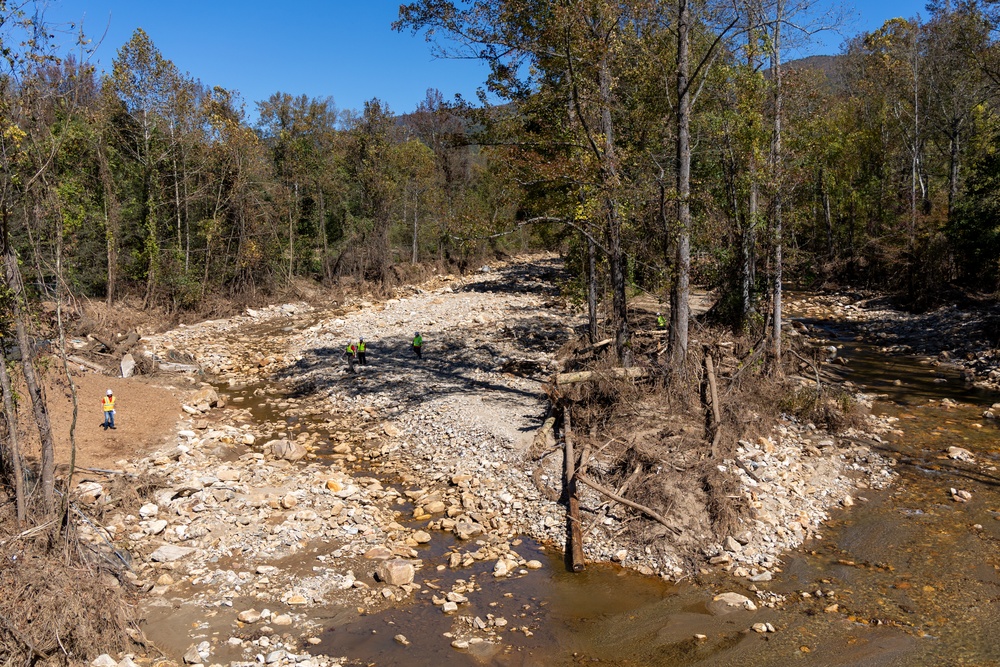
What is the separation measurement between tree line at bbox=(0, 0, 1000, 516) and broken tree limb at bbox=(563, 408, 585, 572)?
2.91 meters

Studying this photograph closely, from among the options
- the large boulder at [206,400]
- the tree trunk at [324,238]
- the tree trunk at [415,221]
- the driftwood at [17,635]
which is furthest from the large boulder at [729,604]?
the tree trunk at [415,221]

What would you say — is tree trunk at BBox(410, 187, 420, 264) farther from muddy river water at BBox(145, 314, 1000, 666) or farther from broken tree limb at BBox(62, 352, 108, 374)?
muddy river water at BBox(145, 314, 1000, 666)

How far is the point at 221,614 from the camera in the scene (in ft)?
25.8

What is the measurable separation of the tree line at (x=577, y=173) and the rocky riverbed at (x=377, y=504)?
235 centimetres

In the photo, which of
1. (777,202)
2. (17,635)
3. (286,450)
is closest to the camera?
(17,635)

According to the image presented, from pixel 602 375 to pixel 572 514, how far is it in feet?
10.5

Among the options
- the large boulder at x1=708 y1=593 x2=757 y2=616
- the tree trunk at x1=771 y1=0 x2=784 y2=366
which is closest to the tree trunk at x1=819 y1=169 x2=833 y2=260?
the tree trunk at x1=771 y1=0 x2=784 y2=366

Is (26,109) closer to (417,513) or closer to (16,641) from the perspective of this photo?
(16,641)

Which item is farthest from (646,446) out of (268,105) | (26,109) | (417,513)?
(268,105)

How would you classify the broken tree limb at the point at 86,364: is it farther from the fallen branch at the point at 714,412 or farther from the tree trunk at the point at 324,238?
the tree trunk at the point at 324,238

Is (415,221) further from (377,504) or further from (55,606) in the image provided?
(55,606)

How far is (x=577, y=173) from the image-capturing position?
12898 mm

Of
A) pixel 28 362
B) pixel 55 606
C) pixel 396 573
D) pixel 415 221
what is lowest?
pixel 396 573

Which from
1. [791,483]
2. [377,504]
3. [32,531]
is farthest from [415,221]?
[32,531]
